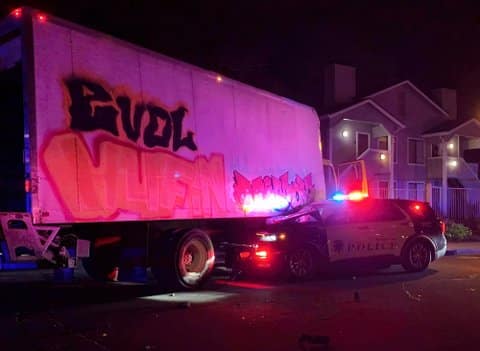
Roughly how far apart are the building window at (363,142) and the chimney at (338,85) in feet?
6.78

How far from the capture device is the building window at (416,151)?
3664 centimetres

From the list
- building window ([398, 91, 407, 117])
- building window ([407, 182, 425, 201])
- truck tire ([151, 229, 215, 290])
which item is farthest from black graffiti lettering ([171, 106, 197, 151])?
building window ([398, 91, 407, 117])

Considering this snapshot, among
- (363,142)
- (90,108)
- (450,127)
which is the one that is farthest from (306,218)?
(450,127)

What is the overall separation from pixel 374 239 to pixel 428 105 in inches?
1037

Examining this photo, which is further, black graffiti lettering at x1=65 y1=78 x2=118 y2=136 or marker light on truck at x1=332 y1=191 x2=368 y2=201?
marker light on truck at x1=332 y1=191 x2=368 y2=201

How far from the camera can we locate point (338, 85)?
3391 centimetres

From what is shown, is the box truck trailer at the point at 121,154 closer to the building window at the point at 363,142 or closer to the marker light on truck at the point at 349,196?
the marker light on truck at the point at 349,196

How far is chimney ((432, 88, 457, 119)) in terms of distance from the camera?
4006 cm

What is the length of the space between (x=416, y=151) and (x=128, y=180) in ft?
98.9

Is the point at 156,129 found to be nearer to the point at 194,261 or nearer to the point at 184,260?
the point at 184,260

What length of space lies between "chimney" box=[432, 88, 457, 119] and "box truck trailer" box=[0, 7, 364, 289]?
2947 centimetres

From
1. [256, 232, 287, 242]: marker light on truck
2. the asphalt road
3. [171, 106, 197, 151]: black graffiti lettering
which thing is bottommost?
the asphalt road

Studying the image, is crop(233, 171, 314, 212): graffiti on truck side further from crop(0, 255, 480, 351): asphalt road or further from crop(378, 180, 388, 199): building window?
crop(378, 180, 388, 199): building window

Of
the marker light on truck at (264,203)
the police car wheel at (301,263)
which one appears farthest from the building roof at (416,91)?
the police car wheel at (301,263)
